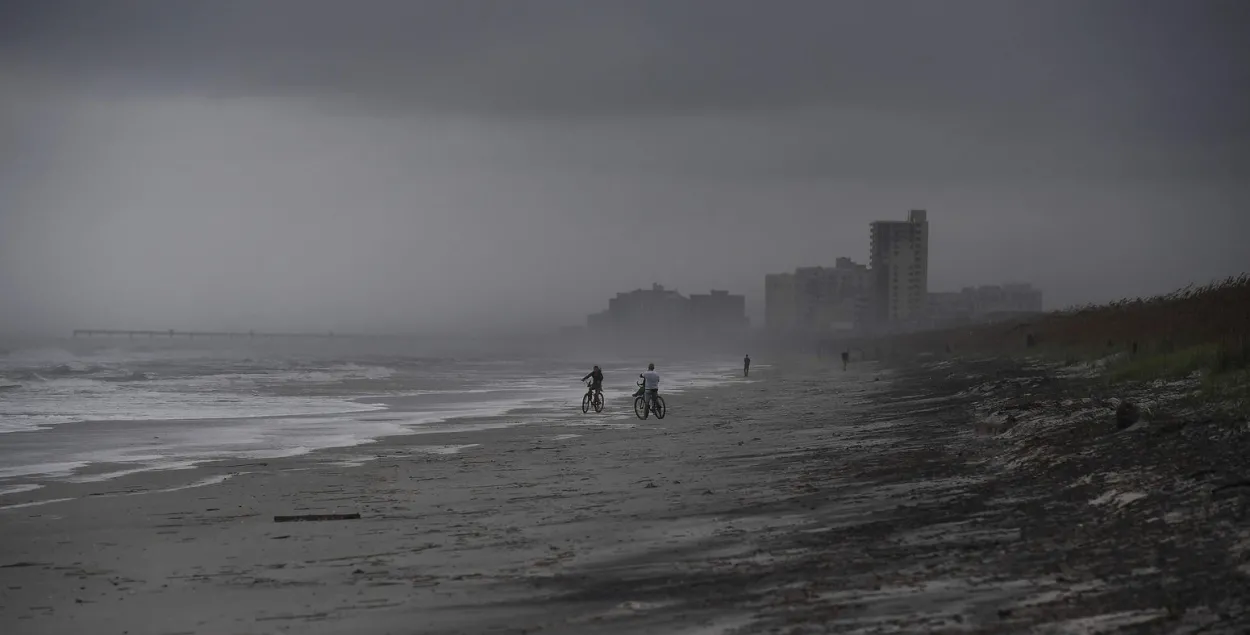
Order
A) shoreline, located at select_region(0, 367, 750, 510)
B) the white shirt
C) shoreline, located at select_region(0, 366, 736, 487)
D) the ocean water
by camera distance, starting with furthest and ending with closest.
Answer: the white shirt < the ocean water < shoreline, located at select_region(0, 366, 736, 487) < shoreline, located at select_region(0, 367, 750, 510)

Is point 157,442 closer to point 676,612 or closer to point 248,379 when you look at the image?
point 676,612

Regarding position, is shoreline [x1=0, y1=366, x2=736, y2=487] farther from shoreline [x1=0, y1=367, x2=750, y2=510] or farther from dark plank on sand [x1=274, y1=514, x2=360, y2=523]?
dark plank on sand [x1=274, y1=514, x2=360, y2=523]

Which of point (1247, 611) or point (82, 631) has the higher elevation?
point (1247, 611)

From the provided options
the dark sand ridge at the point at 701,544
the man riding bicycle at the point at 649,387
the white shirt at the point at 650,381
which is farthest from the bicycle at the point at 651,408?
the dark sand ridge at the point at 701,544

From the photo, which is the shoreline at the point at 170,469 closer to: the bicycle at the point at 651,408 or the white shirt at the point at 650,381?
the bicycle at the point at 651,408

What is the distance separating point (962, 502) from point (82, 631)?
8.11 meters

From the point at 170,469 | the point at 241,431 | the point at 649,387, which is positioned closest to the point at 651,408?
the point at 649,387

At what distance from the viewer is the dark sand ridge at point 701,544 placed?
7.08 m

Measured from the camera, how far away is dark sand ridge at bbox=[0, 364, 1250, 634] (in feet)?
23.2

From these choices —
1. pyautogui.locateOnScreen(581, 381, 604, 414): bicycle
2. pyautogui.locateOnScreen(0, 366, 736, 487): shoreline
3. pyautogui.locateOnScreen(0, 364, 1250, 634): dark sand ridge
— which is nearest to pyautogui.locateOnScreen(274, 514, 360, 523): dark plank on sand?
pyautogui.locateOnScreen(0, 364, 1250, 634): dark sand ridge

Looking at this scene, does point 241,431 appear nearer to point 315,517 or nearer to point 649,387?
point 649,387

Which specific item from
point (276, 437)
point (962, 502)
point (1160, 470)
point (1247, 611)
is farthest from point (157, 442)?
point (1247, 611)

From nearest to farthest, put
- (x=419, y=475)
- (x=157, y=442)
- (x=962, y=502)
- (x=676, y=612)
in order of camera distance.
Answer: (x=676, y=612) → (x=962, y=502) → (x=419, y=475) → (x=157, y=442)

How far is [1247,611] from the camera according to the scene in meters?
6.00
